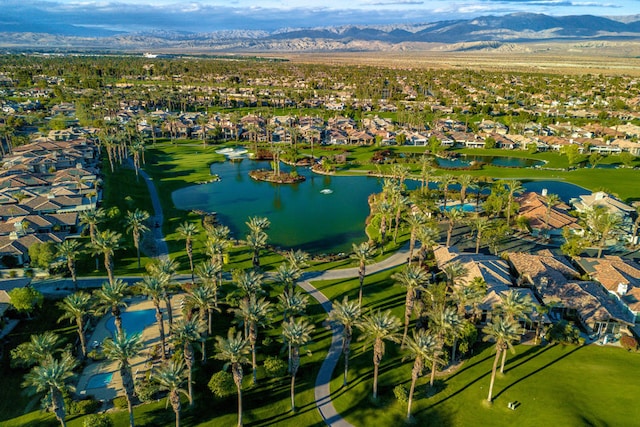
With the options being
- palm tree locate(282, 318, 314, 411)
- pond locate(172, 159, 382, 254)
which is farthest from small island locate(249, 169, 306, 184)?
palm tree locate(282, 318, 314, 411)

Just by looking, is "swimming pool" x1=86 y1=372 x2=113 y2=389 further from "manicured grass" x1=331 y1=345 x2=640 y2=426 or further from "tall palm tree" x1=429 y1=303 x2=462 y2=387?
"tall palm tree" x1=429 y1=303 x2=462 y2=387

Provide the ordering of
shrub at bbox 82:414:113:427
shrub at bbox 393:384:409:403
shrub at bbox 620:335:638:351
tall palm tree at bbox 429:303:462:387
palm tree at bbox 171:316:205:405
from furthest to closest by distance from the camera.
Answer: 1. shrub at bbox 620:335:638:351
2. shrub at bbox 393:384:409:403
3. tall palm tree at bbox 429:303:462:387
4. palm tree at bbox 171:316:205:405
5. shrub at bbox 82:414:113:427

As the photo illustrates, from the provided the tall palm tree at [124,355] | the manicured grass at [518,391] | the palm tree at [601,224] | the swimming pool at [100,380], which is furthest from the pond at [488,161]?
the tall palm tree at [124,355]

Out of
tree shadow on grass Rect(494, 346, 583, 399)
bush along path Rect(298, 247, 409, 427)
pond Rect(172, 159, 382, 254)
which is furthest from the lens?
pond Rect(172, 159, 382, 254)

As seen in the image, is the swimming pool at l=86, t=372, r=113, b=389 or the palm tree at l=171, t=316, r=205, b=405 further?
the swimming pool at l=86, t=372, r=113, b=389

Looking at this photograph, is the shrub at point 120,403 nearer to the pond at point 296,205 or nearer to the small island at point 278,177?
the pond at point 296,205

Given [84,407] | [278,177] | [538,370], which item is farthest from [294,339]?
[278,177]

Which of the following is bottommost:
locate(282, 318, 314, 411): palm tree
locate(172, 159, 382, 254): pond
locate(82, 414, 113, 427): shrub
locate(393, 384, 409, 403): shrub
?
locate(172, 159, 382, 254): pond

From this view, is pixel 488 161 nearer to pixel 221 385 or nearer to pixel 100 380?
pixel 221 385
